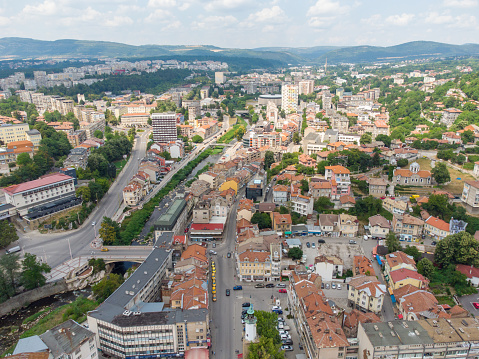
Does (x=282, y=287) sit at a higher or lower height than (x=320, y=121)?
lower

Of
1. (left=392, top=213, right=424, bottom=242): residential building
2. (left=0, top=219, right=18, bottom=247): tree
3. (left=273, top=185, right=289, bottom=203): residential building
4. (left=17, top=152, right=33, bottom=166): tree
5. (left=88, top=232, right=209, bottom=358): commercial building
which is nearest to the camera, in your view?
(left=88, top=232, right=209, bottom=358): commercial building

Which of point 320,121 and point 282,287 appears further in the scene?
point 320,121

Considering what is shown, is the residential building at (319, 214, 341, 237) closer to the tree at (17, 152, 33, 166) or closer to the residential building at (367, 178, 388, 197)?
the residential building at (367, 178, 388, 197)

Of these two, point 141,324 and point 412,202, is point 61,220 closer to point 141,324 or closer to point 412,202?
point 141,324

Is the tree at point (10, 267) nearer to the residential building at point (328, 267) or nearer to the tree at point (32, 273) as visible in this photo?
the tree at point (32, 273)

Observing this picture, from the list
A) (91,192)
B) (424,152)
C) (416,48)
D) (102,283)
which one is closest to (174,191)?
(91,192)

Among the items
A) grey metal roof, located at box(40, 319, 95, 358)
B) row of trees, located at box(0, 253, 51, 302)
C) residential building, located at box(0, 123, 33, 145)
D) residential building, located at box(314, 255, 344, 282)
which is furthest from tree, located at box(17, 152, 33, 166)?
residential building, located at box(314, 255, 344, 282)
